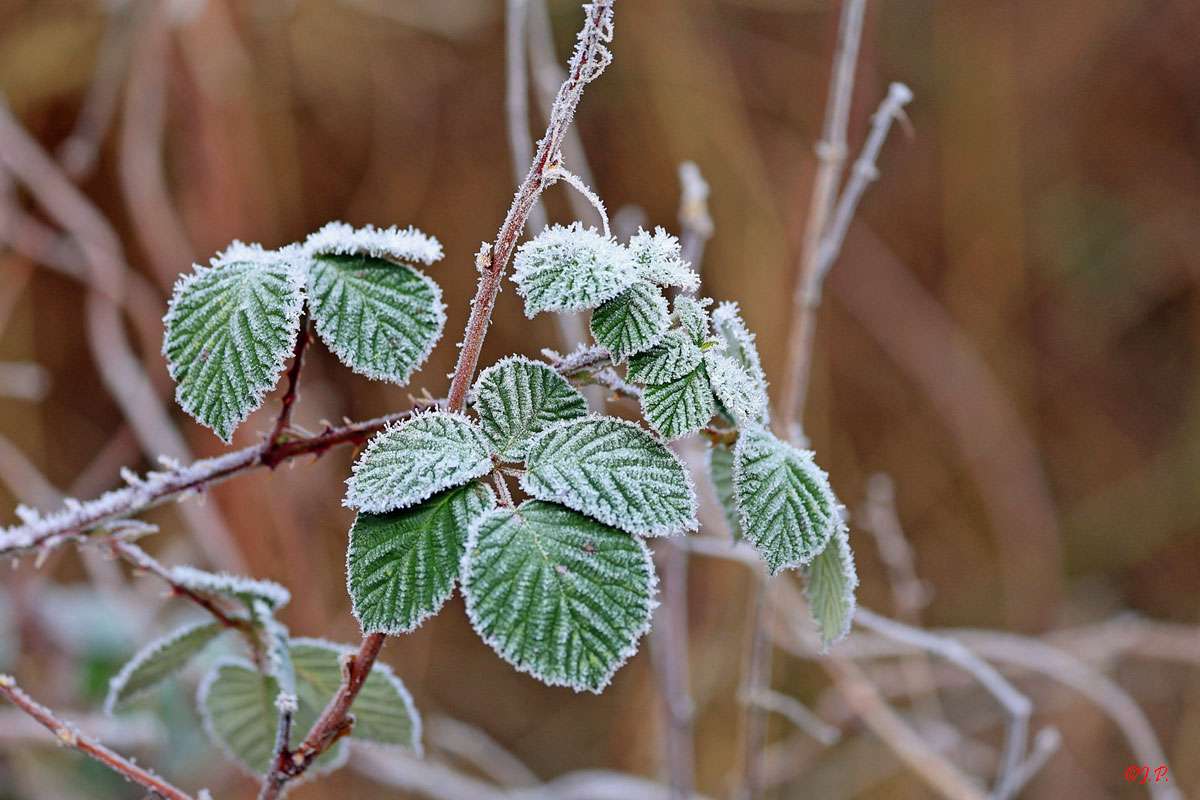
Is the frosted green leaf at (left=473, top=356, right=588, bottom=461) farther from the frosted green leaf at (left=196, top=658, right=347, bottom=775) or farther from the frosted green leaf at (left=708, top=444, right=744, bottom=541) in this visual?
the frosted green leaf at (left=196, top=658, right=347, bottom=775)

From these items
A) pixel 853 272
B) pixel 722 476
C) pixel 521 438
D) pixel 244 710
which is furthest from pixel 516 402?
pixel 853 272

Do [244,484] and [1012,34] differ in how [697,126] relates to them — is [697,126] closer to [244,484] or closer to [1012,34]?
[1012,34]

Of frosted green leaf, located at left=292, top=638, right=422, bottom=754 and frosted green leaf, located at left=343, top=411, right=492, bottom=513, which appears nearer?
frosted green leaf, located at left=343, top=411, right=492, bottom=513

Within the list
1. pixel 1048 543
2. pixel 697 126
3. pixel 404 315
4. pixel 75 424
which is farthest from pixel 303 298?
pixel 1048 543

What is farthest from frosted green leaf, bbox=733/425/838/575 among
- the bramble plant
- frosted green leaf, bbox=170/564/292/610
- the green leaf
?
frosted green leaf, bbox=170/564/292/610

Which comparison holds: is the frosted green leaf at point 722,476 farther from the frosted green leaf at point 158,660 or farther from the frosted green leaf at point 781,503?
the frosted green leaf at point 158,660

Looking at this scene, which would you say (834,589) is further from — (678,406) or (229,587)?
(229,587)
